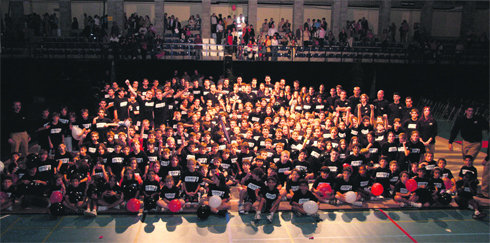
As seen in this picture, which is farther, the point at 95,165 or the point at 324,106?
the point at 324,106

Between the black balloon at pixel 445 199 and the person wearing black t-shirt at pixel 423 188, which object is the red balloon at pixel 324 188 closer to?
the person wearing black t-shirt at pixel 423 188

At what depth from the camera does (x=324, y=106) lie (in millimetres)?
14102

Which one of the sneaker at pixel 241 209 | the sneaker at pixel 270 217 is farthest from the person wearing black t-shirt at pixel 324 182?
the sneaker at pixel 241 209

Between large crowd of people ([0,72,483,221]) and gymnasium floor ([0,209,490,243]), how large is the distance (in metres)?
0.38

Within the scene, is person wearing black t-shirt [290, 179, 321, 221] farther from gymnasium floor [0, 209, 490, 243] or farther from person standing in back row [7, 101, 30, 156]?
person standing in back row [7, 101, 30, 156]

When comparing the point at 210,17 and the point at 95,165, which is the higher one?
the point at 210,17

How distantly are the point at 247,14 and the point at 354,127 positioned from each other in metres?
18.6

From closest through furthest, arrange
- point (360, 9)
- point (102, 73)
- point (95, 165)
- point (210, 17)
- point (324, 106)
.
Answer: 1. point (95, 165)
2. point (324, 106)
3. point (102, 73)
4. point (210, 17)
5. point (360, 9)

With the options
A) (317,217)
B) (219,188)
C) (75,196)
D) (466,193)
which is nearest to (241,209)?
(219,188)

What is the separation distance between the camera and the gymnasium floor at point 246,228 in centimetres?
834

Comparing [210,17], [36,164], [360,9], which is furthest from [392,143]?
[360,9]

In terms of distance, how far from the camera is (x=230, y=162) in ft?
35.0

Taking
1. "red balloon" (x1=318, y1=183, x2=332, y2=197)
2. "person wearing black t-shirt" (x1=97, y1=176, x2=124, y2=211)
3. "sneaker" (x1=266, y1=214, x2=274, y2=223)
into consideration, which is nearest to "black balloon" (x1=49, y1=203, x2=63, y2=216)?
"person wearing black t-shirt" (x1=97, y1=176, x2=124, y2=211)

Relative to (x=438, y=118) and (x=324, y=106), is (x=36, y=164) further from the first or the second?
(x=438, y=118)
